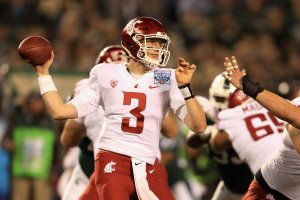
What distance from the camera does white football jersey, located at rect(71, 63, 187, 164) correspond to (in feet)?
17.7

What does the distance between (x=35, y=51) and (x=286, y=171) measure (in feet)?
5.71

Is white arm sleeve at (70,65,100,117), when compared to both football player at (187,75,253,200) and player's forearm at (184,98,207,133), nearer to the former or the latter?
player's forearm at (184,98,207,133)

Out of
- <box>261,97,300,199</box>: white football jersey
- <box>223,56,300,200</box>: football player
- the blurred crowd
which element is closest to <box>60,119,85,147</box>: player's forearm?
<box>223,56,300,200</box>: football player

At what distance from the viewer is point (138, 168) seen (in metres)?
5.35

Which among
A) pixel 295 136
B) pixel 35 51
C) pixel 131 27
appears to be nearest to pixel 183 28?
pixel 131 27

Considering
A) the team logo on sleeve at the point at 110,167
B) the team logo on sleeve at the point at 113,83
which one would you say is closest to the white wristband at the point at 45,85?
the team logo on sleeve at the point at 113,83

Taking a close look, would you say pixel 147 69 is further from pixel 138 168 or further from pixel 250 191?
pixel 250 191

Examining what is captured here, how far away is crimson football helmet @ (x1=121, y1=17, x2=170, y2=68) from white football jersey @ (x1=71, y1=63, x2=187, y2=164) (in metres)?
0.08

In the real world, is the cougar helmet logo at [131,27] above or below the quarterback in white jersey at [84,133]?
above

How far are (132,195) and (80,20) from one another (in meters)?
7.99

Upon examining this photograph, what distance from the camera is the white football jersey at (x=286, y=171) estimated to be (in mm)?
5414

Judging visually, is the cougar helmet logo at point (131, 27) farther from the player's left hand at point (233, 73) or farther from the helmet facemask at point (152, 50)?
the player's left hand at point (233, 73)

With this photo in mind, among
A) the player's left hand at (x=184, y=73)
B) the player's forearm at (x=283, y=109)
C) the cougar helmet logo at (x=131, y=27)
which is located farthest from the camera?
the cougar helmet logo at (x=131, y=27)

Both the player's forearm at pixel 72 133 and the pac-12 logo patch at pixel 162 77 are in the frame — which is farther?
the player's forearm at pixel 72 133
